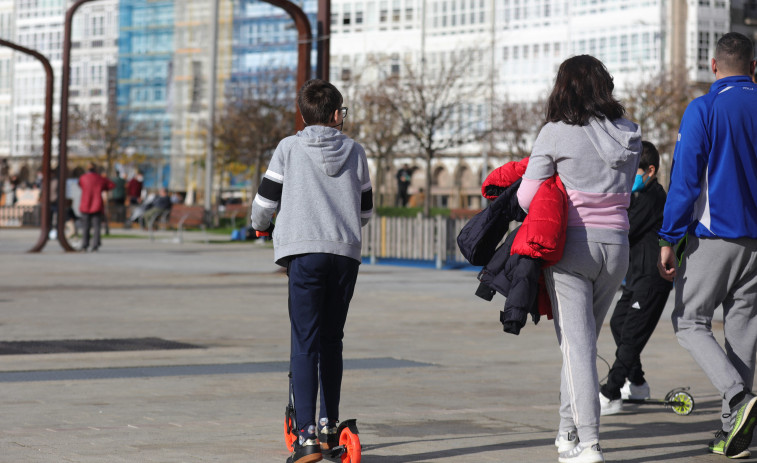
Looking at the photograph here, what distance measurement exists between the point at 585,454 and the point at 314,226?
1523 millimetres

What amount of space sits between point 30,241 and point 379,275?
597 inches

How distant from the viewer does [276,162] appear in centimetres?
638

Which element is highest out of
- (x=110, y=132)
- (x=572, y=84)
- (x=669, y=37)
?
(x=669, y=37)

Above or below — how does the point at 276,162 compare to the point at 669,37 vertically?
below

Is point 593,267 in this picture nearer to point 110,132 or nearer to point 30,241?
point 30,241

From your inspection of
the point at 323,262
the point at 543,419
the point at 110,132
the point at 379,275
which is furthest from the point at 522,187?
the point at 110,132

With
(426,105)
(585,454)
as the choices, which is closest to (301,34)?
(585,454)

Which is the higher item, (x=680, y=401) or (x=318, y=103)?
(x=318, y=103)

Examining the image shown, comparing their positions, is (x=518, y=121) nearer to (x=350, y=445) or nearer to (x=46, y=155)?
(x=46, y=155)

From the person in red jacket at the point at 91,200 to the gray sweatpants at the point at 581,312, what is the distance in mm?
22839

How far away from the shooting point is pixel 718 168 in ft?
22.5

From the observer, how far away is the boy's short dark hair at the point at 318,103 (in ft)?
21.2

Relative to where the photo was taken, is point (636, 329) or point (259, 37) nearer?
point (636, 329)

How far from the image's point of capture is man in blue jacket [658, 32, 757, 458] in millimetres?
6809
